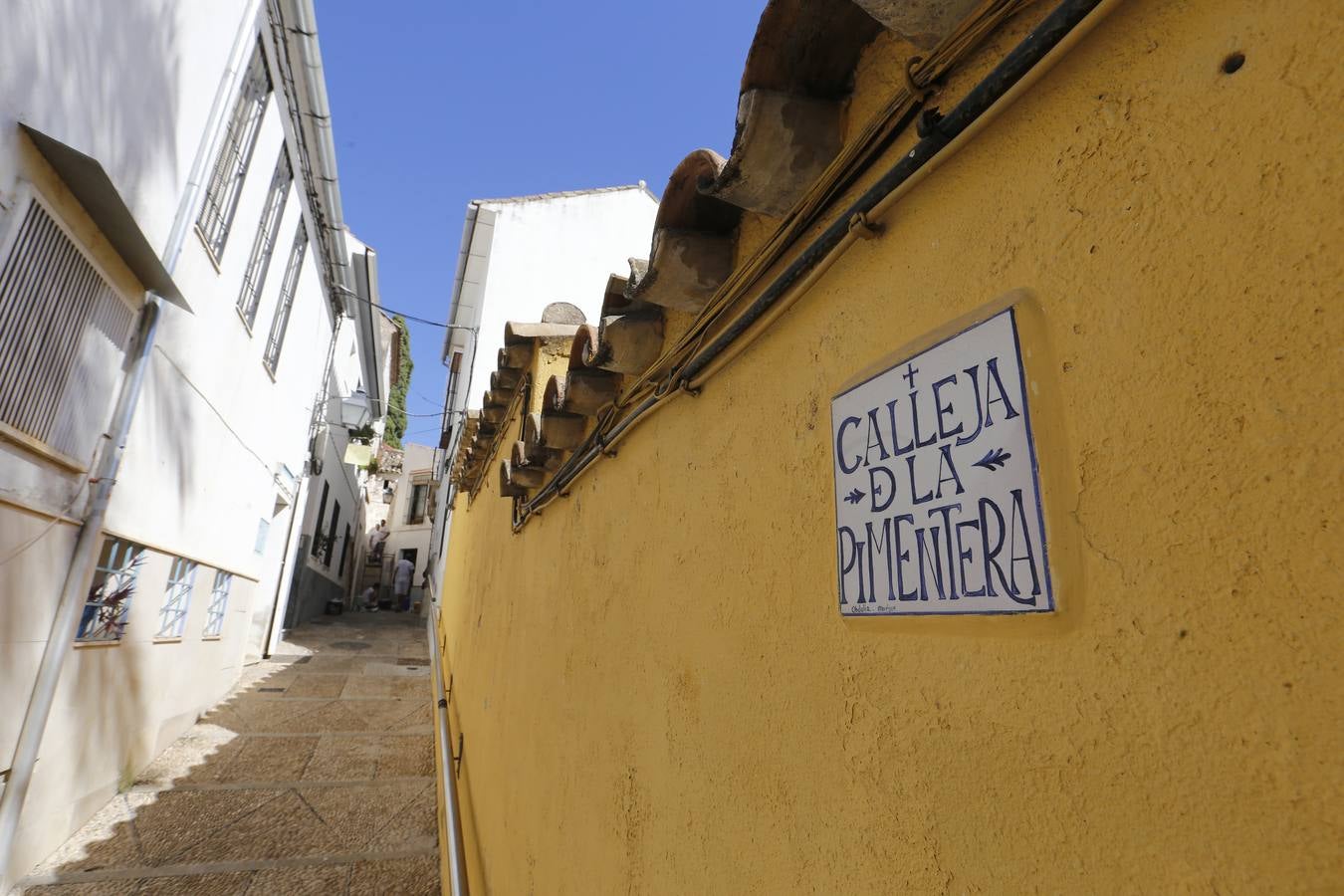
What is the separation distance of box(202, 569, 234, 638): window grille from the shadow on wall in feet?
12.6

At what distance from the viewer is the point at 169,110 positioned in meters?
4.00

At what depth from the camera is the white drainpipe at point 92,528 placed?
3.40 meters

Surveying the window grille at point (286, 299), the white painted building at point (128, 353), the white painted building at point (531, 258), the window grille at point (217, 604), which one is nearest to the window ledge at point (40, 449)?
the white painted building at point (128, 353)

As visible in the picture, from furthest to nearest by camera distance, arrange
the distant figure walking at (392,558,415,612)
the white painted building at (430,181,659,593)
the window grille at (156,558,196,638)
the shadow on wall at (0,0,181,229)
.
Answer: the distant figure walking at (392,558,415,612) → the white painted building at (430,181,659,593) → the window grille at (156,558,196,638) → the shadow on wall at (0,0,181,229)

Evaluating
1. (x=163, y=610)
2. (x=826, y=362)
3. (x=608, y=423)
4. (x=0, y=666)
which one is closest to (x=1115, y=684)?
(x=826, y=362)

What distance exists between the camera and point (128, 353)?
13.6ft

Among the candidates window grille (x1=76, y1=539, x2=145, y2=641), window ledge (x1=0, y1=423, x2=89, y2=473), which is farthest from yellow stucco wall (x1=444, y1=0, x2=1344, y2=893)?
window grille (x1=76, y1=539, x2=145, y2=641)

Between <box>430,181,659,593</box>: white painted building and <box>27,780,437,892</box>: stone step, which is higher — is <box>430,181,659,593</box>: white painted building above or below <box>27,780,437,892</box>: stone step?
above

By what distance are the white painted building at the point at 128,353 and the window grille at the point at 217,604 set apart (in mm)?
32

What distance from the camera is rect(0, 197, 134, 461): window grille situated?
299cm

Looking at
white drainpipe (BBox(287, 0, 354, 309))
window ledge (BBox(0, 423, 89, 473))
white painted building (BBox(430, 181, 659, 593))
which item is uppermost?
white painted building (BBox(430, 181, 659, 593))

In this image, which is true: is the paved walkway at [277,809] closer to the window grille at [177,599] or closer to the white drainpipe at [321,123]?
the window grille at [177,599]

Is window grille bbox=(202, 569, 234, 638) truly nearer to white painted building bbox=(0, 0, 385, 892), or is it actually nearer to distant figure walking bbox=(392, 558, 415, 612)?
white painted building bbox=(0, 0, 385, 892)

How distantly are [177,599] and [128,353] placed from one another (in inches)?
95.6
